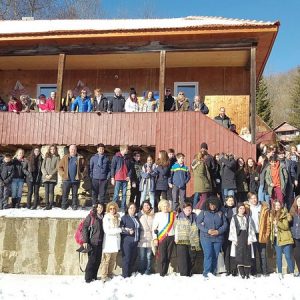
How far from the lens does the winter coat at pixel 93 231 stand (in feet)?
26.6

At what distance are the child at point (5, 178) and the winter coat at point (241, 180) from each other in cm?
571

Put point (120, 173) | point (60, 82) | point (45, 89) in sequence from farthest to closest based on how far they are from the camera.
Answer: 1. point (45, 89)
2. point (60, 82)
3. point (120, 173)

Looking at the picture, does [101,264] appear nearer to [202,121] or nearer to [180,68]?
[202,121]

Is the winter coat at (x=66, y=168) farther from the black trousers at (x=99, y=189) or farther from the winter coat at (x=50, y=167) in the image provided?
the black trousers at (x=99, y=189)

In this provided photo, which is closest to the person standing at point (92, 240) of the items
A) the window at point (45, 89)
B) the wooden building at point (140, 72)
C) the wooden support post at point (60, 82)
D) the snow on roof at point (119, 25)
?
the wooden building at point (140, 72)

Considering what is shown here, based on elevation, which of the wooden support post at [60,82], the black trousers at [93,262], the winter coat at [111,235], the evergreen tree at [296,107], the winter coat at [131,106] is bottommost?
the black trousers at [93,262]

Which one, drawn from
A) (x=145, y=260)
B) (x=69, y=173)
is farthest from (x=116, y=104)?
(x=145, y=260)

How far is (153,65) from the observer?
52.0 ft

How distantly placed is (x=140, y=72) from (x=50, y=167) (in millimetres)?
6776

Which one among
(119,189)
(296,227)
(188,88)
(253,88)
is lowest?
(296,227)

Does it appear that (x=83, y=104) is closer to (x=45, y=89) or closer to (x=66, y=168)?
(x=66, y=168)

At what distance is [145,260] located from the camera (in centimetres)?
866

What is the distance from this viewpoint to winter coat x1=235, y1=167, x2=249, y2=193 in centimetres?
977

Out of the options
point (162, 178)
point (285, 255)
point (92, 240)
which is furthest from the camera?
point (162, 178)
